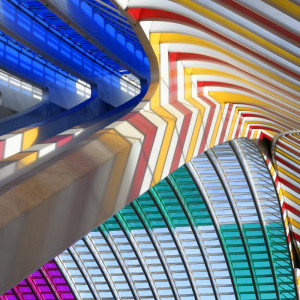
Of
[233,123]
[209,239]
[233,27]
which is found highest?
[233,27]

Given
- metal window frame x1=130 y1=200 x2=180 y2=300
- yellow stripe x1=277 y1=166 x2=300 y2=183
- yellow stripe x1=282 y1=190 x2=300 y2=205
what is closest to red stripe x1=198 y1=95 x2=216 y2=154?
metal window frame x1=130 y1=200 x2=180 y2=300

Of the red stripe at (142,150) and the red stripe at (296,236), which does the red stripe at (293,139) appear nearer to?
the red stripe at (296,236)

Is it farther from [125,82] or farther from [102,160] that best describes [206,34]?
[125,82]

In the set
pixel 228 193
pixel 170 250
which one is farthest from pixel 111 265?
pixel 228 193

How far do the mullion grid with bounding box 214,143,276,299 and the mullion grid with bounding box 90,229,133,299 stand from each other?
9.37 meters

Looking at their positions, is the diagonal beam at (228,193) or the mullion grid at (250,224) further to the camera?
the mullion grid at (250,224)

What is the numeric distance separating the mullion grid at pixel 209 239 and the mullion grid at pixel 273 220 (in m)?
3.72

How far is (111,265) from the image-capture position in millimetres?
31359

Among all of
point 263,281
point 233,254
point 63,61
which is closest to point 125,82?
point 63,61

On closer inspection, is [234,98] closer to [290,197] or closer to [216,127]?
[216,127]

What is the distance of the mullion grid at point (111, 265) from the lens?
30172mm

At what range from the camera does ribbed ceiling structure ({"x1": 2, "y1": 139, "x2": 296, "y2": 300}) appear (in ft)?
89.5

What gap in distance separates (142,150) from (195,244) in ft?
68.7

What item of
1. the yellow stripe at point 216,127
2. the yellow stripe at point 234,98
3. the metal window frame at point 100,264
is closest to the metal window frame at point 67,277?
the metal window frame at point 100,264
